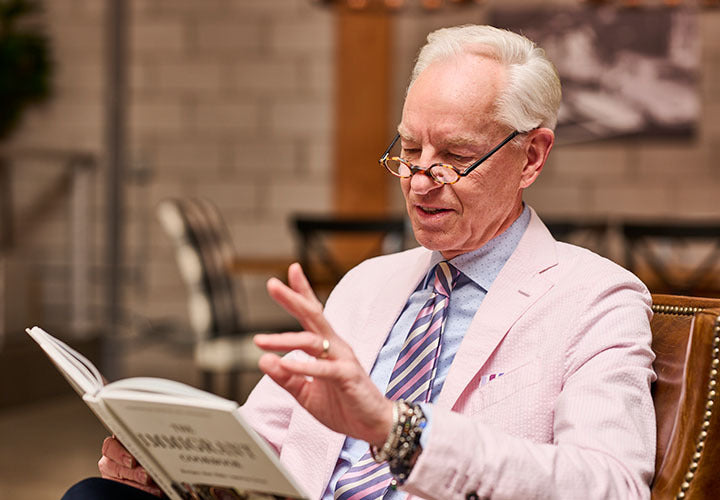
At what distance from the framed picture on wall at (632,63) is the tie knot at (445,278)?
4412 millimetres

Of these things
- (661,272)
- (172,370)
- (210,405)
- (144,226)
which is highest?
(210,405)

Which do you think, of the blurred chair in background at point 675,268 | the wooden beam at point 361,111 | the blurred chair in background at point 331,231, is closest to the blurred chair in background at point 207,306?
the blurred chair in background at point 331,231

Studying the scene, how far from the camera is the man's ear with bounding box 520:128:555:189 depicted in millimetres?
1540

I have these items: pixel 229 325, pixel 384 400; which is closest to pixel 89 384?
pixel 384 400

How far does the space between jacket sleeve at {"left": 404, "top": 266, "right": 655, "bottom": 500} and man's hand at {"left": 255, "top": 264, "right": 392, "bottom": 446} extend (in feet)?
0.24

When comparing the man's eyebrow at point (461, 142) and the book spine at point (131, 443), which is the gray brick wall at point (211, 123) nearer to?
the man's eyebrow at point (461, 142)

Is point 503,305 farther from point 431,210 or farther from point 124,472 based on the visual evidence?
point 124,472

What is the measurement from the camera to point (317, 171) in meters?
6.28

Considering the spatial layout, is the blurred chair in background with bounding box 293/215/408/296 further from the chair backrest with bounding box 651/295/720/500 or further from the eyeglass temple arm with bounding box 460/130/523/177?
the chair backrest with bounding box 651/295/720/500

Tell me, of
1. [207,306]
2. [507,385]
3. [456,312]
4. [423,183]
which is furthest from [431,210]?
[207,306]

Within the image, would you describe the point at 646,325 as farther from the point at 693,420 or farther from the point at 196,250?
the point at 196,250

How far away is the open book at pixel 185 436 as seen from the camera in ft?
3.64

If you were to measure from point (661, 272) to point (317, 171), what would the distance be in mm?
2700

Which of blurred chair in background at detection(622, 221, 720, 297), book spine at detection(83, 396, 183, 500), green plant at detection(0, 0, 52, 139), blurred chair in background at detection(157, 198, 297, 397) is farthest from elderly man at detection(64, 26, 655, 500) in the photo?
green plant at detection(0, 0, 52, 139)
